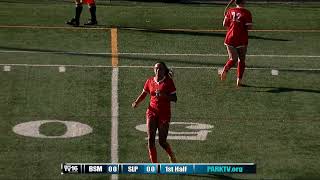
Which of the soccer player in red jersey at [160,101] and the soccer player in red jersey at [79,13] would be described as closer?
the soccer player in red jersey at [160,101]

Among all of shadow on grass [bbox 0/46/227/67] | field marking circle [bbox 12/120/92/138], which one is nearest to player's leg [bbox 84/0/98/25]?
shadow on grass [bbox 0/46/227/67]

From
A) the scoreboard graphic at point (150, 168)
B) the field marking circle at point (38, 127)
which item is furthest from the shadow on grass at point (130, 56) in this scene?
the scoreboard graphic at point (150, 168)

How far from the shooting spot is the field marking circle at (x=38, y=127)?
17.5 metres

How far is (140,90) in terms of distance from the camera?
20.2m

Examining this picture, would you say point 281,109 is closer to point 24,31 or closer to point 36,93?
point 36,93

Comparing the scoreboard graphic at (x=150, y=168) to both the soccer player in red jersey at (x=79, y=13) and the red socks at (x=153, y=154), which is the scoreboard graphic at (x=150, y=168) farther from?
the soccer player in red jersey at (x=79, y=13)

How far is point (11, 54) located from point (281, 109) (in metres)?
7.41

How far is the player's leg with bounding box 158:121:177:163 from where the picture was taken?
15.4 meters

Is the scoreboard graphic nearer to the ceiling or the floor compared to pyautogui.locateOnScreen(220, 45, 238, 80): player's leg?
nearer to the floor

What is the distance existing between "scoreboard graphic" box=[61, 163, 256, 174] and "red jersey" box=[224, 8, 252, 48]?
5956 millimetres

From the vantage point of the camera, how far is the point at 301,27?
1038 inches

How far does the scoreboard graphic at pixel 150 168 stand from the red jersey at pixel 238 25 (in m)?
5.96

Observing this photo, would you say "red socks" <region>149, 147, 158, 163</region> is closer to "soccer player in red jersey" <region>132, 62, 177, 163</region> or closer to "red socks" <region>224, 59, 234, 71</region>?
"soccer player in red jersey" <region>132, 62, 177, 163</region>

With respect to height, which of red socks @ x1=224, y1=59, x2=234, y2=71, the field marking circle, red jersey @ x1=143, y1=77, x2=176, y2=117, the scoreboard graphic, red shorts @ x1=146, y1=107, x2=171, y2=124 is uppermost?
red socks @ x1=224, y1=59, x2=234, y2=71
